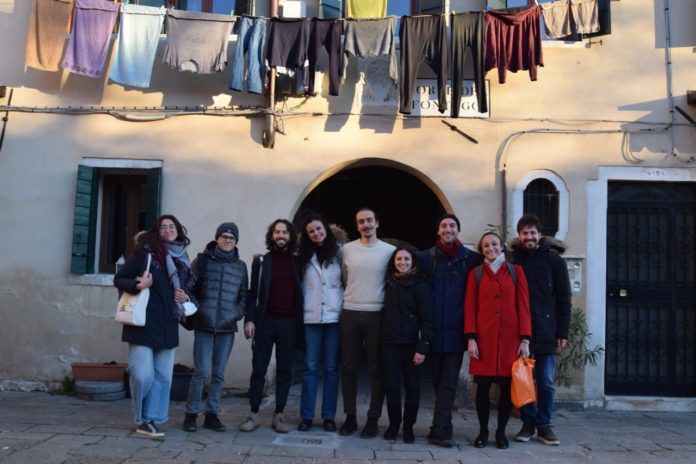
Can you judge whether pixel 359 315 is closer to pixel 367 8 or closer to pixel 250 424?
pixel 250 424

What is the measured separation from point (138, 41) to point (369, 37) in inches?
98.3

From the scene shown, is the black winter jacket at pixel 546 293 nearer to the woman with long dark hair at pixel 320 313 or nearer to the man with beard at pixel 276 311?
the woman with long dark hair at pixel 320 313

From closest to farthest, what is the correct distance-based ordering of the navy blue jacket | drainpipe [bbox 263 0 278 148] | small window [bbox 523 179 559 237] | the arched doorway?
1. the navy blue jacket
2. drainpipe [bbox 263 0 278 148]
3. small window [bbox 523 179 559 237]
4. the arched doorway

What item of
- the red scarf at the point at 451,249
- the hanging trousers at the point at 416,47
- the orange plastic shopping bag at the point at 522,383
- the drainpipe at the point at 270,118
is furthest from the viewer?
the drainpipe at the point at 270,118

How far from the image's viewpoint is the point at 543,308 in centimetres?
536

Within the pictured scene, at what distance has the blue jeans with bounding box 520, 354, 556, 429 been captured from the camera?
5.46 m

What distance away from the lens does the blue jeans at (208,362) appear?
211 inches

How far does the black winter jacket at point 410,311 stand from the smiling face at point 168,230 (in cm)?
186

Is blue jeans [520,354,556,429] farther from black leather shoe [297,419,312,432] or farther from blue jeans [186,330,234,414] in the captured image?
blue jeans [186,330,234,414]

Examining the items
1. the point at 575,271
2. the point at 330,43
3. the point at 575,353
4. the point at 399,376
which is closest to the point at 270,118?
the point at 330,43

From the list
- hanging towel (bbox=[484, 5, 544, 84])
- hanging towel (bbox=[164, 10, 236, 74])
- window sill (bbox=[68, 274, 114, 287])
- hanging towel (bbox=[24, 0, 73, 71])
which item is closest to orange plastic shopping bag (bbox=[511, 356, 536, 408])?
hanging towel (bbox=[484, 5, 544, 84])

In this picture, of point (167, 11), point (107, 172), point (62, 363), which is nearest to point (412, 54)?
point (167, 11)

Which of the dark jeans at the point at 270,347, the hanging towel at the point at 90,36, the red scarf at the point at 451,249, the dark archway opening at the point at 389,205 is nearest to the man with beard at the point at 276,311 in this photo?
the dark jeans at the point at 270,347

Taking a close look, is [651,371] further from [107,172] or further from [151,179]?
[107,172]
